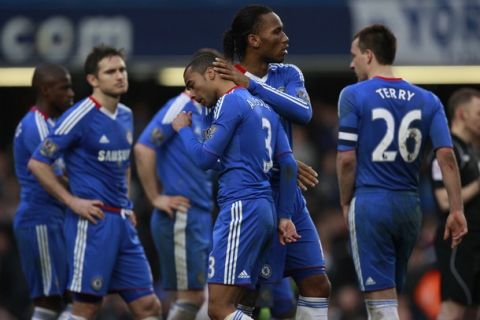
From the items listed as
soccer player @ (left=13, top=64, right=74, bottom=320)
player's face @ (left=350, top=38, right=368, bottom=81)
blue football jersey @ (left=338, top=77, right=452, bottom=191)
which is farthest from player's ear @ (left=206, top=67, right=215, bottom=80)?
soccer player @ (left=13, top=64, right=74, bottom=320)

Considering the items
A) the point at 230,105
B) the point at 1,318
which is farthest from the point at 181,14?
the point at 230,105

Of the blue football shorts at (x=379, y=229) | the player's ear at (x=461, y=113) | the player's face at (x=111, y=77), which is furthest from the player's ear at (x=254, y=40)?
the player's ear at (x=461, y=113)

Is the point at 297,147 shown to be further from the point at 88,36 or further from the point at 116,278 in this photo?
the point at 116,278

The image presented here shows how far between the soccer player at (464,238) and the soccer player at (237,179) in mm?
2464

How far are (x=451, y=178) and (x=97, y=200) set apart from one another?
2.54 m

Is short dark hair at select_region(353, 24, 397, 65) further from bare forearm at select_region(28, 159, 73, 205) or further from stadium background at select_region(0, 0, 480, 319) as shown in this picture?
stadium background at select_region(0, 0, 480, 319)

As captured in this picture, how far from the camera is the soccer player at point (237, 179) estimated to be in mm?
7875

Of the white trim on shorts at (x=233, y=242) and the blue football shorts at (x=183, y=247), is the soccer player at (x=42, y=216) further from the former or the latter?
the white trim on shorts at (x=233, y=242)

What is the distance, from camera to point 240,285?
7.89 meters

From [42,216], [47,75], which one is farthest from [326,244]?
[47,75]

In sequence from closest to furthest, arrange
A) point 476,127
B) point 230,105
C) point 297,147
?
point 230,105 → point 476,127 → point 297,147

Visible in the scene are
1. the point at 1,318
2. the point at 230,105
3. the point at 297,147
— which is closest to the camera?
the point at 230,105

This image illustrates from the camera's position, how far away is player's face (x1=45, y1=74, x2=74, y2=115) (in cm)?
1027

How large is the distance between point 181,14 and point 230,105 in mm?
7139
